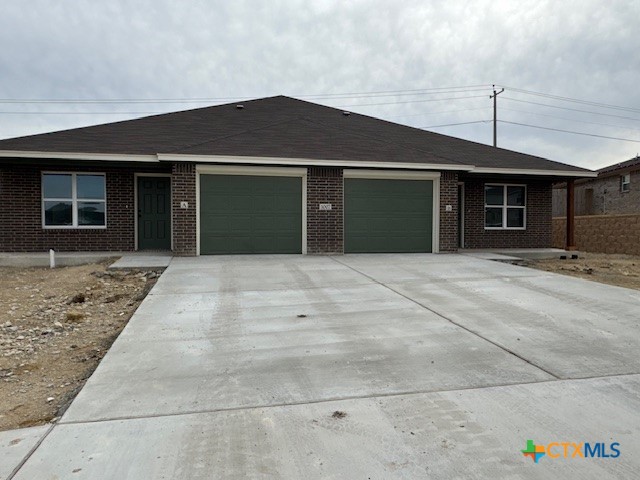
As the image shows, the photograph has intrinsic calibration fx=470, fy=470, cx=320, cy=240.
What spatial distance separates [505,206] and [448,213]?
3567 millimetres

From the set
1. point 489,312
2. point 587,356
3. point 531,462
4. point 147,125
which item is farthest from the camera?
point 147,125

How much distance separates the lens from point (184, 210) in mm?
12219

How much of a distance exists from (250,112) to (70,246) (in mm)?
7696

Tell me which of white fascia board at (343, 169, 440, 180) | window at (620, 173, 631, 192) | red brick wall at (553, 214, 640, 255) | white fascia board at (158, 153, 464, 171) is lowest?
red brick wall at (553, 214, 640, 255)

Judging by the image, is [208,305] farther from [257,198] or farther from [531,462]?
[257,198]

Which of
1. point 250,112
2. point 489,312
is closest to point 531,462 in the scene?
point 489,312

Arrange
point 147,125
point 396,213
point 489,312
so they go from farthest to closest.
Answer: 1. point 147,125
2. point 396,213
3. point 489,312

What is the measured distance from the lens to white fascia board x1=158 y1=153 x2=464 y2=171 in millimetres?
11898

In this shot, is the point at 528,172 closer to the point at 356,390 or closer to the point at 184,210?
the point at 184,210

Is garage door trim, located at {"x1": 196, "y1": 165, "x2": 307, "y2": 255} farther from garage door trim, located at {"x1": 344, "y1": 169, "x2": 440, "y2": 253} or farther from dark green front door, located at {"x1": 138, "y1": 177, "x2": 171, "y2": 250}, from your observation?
dark green front door, located at {"x1": 138, "y1": 177, "x2": 171, "y2": 250}

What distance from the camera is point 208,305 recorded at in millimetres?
6906

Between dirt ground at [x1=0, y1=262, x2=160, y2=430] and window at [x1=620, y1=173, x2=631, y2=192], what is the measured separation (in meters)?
25.0

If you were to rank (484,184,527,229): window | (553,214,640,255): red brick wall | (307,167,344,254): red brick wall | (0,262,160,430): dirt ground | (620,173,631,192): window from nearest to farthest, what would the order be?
(0,262,160,430): dirt ground < (307,167,344,254): red brick wall < (484,184,527,229): window < (553,214,640,255): red brick wall < (620,173,631,192): window

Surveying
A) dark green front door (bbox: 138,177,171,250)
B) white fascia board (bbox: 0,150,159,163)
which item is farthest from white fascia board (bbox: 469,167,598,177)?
white fascia board (bbox: 0,150,159,163)
